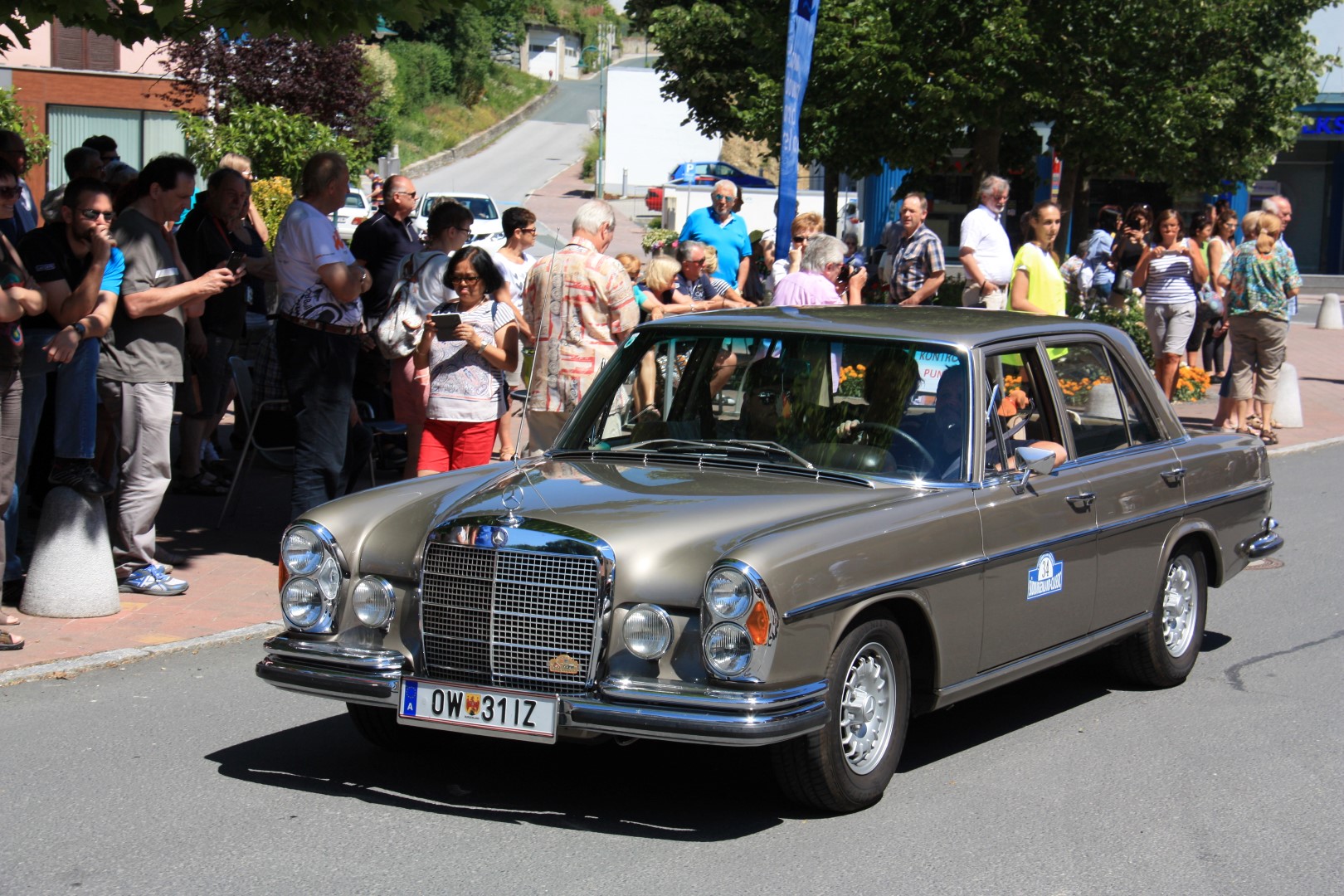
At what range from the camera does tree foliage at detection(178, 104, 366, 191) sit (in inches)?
1128

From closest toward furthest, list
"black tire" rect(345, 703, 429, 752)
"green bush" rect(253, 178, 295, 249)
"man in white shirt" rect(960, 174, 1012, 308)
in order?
"black tire" rect(345, 703, 429, 752) < "man in white shirt" rect(960, 174, 1012, 308) < "green bush" rect(253, 178, 295, 249)

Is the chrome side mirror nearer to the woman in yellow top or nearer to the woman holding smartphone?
the woman holding smartphone

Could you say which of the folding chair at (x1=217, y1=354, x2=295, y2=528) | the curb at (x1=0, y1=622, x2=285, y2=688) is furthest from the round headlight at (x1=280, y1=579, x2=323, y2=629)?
the folding chair at (x1=217, y1=354, x2=295, y2=528)

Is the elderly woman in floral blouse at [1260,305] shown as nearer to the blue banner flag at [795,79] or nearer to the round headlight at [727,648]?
the blue banner flag at [795,79]

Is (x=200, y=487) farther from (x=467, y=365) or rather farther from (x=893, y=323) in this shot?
(x=893, y=323)

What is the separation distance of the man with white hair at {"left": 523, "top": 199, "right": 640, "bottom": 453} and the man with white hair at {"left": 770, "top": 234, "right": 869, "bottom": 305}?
5.26ft

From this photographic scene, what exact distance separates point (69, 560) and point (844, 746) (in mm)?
4150

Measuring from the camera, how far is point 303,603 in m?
5.06

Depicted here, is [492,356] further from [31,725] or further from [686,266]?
[686,266]

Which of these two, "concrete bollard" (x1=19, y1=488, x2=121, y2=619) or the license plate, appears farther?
"concrete bollard" (x1=19, y1=488, x2=121, y2=619)

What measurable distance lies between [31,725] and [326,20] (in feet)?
13.0

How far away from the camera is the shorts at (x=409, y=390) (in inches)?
330

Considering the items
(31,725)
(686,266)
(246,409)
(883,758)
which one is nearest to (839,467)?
(883,758)

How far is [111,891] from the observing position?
418 cm
